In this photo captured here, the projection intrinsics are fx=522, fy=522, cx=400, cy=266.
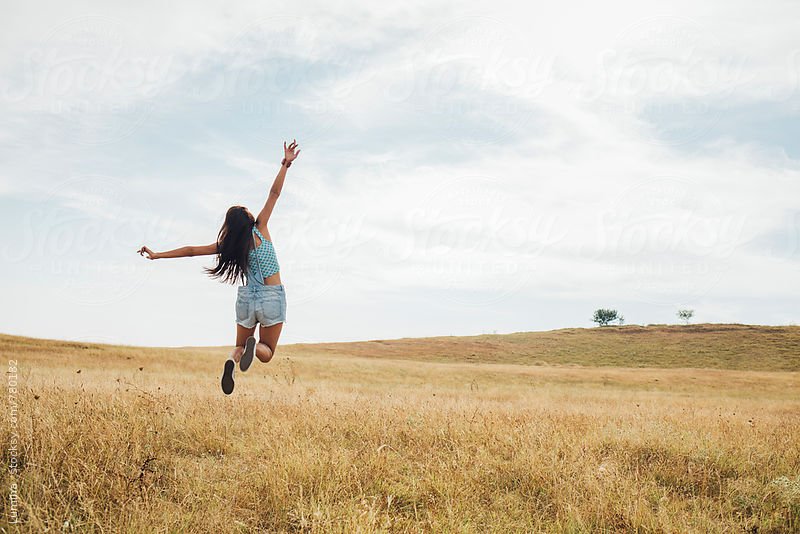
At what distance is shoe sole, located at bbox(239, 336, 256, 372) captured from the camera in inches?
179

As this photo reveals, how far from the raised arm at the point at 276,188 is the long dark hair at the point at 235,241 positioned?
10cm

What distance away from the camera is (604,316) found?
455ft

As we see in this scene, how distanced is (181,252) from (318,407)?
5258 millimetres

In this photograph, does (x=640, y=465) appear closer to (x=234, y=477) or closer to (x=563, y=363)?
(x=234, y=477)

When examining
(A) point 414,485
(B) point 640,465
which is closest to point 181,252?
(A) point 414,485

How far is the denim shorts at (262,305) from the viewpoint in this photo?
4734mm

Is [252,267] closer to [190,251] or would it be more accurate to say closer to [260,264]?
[260,264]

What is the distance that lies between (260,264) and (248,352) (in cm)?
81

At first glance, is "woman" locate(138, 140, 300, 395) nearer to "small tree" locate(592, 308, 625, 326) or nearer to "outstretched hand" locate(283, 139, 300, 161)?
"outstretched hand" locate(283, 139, 300, 161)

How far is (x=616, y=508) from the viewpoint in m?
5.22

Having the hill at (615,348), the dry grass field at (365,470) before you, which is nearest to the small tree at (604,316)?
the hill at (615,348)

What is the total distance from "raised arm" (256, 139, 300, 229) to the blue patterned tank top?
138 mm

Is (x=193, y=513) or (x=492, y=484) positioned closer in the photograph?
(x=193, y=513)

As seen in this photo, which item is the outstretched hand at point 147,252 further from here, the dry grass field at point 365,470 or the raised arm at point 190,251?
the dry grass field at point 365,470
